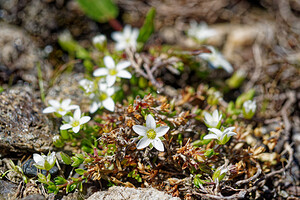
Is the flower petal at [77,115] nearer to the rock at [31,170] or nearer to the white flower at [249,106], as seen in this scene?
the rock at [31,170]

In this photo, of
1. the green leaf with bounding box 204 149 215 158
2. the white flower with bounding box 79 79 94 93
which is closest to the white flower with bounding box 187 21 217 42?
the white flower with bounding box 79 79 94 93

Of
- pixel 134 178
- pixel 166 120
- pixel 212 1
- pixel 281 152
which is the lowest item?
pixel 281 152

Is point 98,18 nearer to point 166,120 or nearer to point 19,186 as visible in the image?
point 166,120

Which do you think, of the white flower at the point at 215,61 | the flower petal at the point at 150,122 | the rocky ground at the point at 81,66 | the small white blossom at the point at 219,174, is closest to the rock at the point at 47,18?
the rocky ground at the point at 81,66

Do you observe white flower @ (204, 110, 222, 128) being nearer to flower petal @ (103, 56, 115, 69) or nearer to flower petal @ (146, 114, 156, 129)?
flower petal @ (146, 114, 156, 129)

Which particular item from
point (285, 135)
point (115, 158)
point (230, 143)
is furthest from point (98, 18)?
point (285, 135)

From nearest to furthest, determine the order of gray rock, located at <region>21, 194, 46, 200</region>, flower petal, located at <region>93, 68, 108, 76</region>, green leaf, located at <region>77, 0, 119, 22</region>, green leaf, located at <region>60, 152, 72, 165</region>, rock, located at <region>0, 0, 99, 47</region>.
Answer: gray rock, located at <region>21, 194, 46, 200</region>
green leaf, located at <region>60, 152, 72, 165</region>
flower petal, located at <region>93, 68, 108, 76</region>
rock, located at <region>0, 0, 99, 47</region>
green leaf, located at <region>77, 0, 119, 22</region>

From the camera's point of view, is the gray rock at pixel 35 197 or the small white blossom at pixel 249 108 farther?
the small white blossom at pixel 249 108
